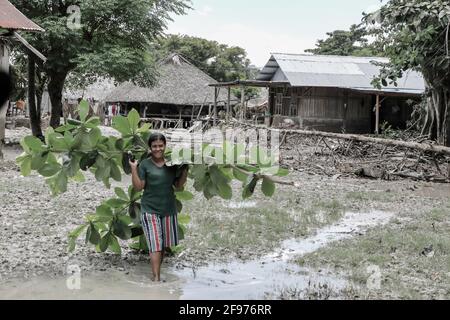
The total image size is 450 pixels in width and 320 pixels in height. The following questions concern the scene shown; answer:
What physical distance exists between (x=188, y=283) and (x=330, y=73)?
24.5 m

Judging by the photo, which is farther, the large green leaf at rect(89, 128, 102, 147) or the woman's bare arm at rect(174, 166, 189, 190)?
the woman's bare arm at rect(174, 166, 189, 190)

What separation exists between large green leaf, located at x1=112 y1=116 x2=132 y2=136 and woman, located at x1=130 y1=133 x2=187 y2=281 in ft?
1.02

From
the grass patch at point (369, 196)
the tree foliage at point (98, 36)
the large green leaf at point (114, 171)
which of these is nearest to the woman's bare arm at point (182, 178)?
the large green leaf at point (114, 171)

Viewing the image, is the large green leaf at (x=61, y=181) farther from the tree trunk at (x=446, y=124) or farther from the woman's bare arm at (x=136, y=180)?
the tree trunk at (x=446, y=124)

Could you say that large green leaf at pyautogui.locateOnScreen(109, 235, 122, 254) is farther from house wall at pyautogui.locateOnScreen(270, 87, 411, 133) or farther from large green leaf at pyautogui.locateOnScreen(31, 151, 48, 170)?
house wall at pyautogui.locateOnScreen(270, 87, 411, 133)

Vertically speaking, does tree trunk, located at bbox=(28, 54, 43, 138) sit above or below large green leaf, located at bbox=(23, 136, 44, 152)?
above

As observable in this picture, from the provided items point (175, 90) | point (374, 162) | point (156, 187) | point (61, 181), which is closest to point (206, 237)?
A: point (156, 187)

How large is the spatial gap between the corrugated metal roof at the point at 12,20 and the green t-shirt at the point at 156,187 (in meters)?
10.3

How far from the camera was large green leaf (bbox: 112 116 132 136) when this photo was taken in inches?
204

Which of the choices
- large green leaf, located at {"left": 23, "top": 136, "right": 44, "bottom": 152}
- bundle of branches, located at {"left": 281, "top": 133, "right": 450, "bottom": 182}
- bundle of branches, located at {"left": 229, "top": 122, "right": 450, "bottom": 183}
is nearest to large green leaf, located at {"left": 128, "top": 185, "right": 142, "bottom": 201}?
large green leaf, located at {"left": 23, "top": 136, "right": 44, "bottom": 152}

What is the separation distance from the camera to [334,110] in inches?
1114

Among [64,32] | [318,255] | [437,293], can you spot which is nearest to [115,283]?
[318,255]

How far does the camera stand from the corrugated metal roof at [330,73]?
88.4 ft

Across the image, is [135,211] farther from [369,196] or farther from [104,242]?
[369,196]
